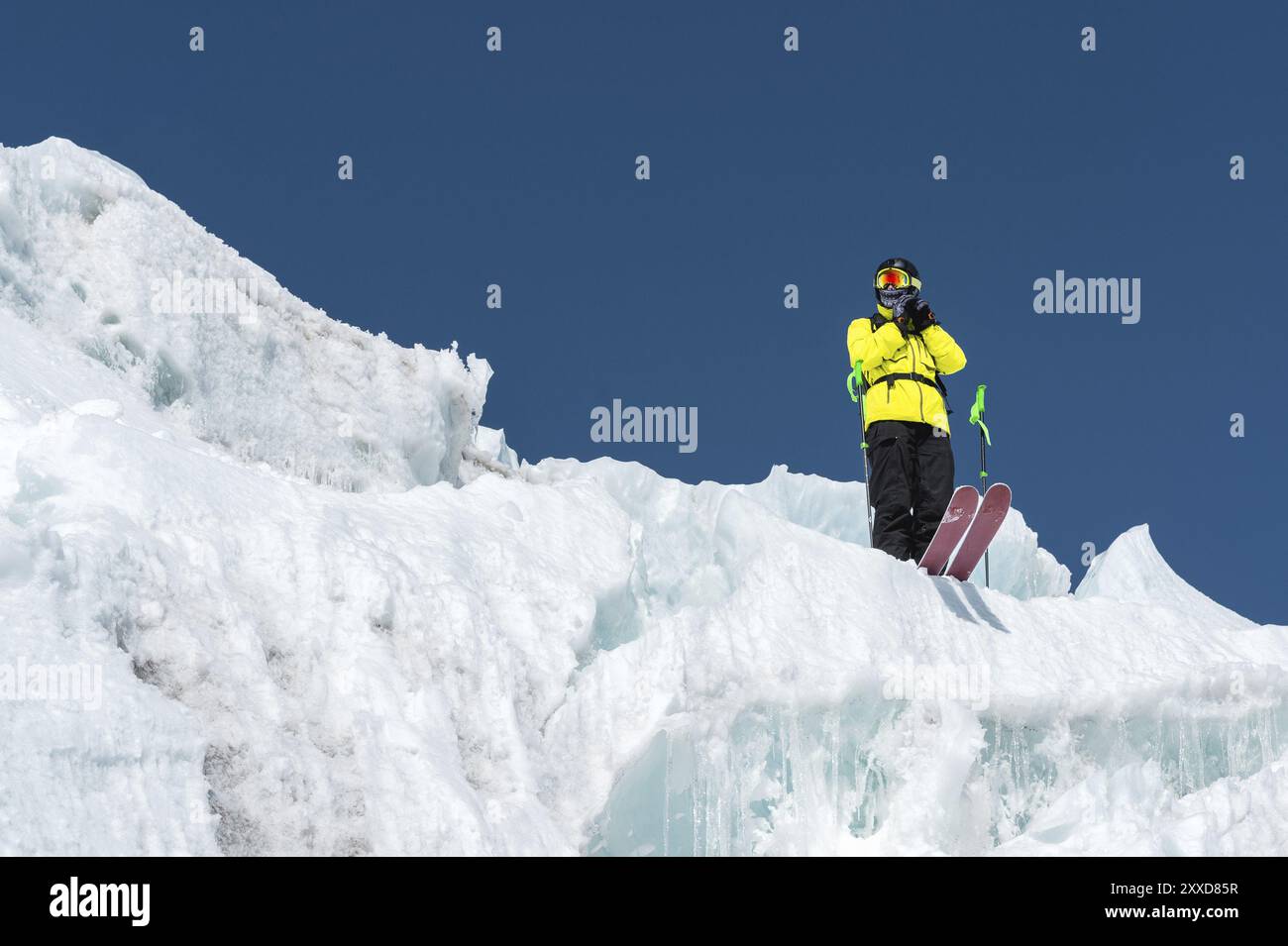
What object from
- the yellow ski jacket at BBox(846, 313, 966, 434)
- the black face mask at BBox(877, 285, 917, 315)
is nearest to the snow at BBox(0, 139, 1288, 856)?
the yellow ski jacket at BBox(846, 313, 966, 434)

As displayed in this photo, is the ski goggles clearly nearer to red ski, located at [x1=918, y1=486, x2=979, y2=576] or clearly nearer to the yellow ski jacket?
the yellow ski jacket

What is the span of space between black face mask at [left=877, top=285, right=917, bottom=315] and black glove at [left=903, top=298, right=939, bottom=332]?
10cm

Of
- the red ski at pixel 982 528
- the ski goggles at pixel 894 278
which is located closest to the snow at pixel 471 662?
the red ski at pixel 982 528

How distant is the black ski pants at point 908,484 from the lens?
11344mm

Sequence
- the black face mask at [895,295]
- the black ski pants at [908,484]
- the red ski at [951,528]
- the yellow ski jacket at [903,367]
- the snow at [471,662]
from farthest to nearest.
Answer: the black face mask at [895,295] < the yellow ski jacket at [903,367] < the black ski pants at [908,484] < the red ski at [951,528] < the snow at [471,662]

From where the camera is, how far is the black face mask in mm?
11828

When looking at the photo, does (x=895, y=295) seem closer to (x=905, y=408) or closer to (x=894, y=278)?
(x=894, y=278)

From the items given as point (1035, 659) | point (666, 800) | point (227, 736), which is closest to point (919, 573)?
point (1035, 659)

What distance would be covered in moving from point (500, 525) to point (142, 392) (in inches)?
126

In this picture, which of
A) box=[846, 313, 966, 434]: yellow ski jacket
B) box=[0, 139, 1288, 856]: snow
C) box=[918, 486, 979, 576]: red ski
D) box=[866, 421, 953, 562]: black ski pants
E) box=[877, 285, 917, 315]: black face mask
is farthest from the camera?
box=[877, 285, 917, 315]: black face mask

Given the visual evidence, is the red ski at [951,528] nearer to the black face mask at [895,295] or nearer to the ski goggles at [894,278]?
the black face mask at [895,295]

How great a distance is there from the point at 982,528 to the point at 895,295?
210 cm
